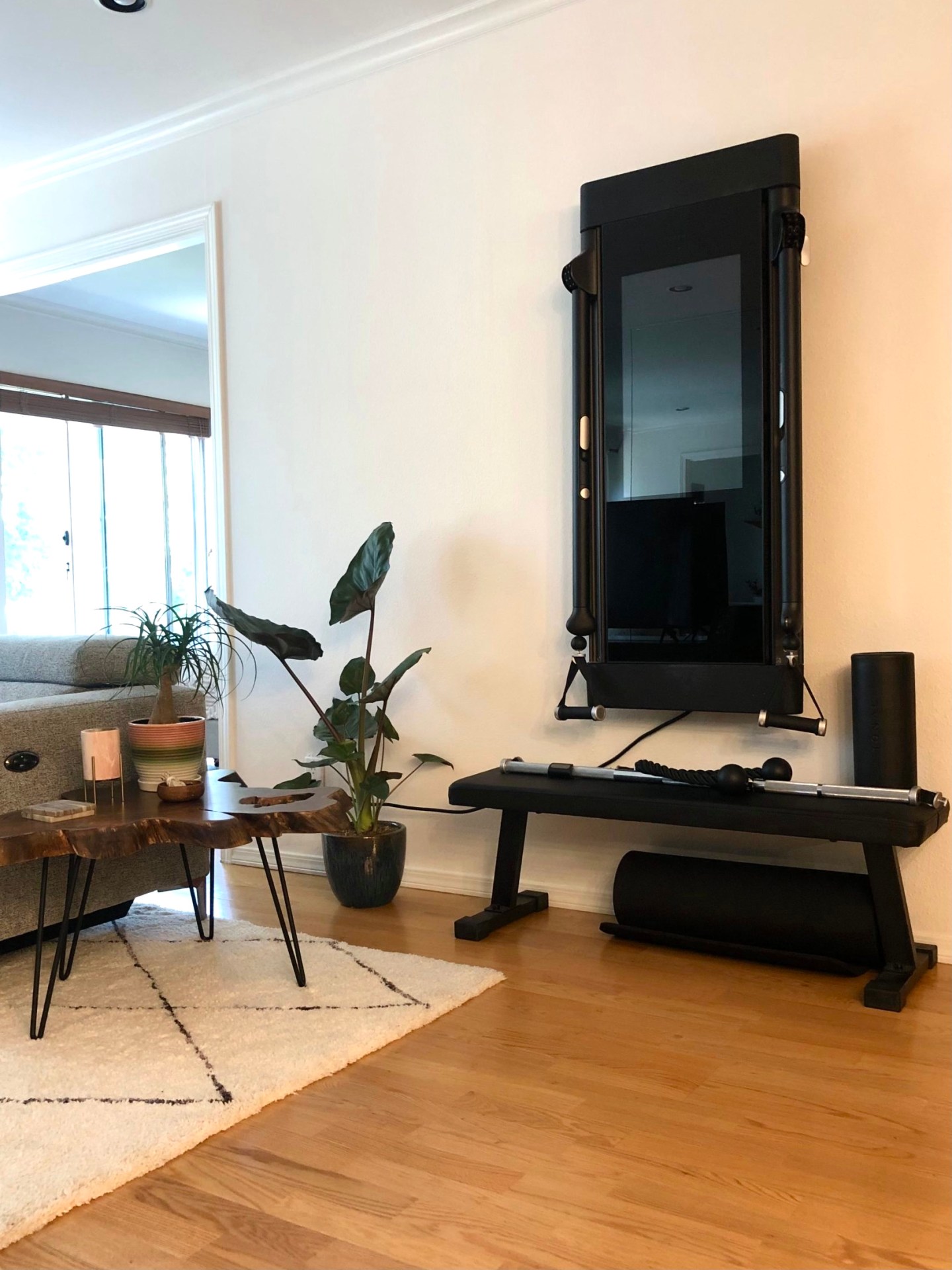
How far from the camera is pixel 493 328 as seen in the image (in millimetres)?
3416

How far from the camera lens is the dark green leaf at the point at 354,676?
11.1ft

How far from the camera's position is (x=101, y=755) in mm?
2668

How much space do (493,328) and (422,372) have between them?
0.29 m

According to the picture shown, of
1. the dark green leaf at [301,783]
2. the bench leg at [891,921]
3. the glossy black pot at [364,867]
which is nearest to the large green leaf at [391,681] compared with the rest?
the dark green leaf at [301,783]

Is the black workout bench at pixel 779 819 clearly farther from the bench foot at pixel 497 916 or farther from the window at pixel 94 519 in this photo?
the window at pixel 94 519

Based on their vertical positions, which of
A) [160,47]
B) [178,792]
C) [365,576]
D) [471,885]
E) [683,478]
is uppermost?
[160,47]

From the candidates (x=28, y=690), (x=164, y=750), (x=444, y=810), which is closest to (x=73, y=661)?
(x=28, y=690)

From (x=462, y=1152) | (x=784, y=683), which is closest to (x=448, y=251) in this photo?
(x=784, y=683)

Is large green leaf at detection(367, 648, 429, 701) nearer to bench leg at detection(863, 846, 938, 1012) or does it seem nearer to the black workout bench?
the black workout bench

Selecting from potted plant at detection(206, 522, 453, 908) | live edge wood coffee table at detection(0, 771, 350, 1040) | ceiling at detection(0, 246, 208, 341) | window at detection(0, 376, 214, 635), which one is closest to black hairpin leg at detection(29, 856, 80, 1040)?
live edge wood coffee table at detection(0, 771, 350, 1040)

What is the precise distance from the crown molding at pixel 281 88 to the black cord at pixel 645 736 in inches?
81.7

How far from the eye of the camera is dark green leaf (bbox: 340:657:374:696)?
11.1 feet

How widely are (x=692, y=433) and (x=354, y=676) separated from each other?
1228 millimetres

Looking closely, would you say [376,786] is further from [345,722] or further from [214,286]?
[214,286]
